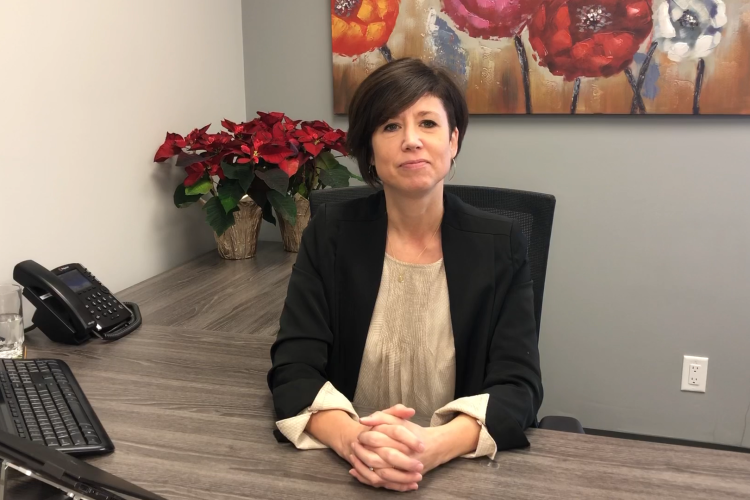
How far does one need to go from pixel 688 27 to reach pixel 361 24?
3.50ft

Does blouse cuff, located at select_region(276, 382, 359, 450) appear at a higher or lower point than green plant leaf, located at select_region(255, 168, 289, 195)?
lower

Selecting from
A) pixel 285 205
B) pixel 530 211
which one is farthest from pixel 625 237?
pixel 285 205

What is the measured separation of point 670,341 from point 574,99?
0.91 meters

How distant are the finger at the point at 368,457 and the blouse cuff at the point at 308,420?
3.8 inches

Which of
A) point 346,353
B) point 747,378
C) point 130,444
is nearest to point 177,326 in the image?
point 346,353

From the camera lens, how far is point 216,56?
239 centimetres

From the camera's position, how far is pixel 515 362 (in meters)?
1.23

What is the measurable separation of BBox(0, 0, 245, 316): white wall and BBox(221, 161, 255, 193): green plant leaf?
8.3 inches

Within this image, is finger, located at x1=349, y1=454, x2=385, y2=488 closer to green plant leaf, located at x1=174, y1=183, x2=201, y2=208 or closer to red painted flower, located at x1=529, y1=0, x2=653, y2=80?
green plant leaf, located at x1=174, y1=183, x2=201, y2=208

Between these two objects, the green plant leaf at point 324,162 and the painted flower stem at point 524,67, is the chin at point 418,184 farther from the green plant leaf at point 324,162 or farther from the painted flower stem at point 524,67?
the painted flower stem at point 524,67

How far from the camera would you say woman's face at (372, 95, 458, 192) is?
129 cm

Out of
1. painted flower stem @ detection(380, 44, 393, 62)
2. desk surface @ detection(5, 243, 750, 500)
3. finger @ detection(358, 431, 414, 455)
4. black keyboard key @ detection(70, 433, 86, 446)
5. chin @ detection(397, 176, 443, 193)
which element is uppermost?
painted flower stem @ detection(380, 44, 393, 62)

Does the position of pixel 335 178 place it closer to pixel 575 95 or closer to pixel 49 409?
pixel 575 95

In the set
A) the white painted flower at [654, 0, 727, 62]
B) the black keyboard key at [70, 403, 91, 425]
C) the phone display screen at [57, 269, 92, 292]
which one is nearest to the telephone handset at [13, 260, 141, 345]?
the phone display screen at [57, 269, 92, 292]
